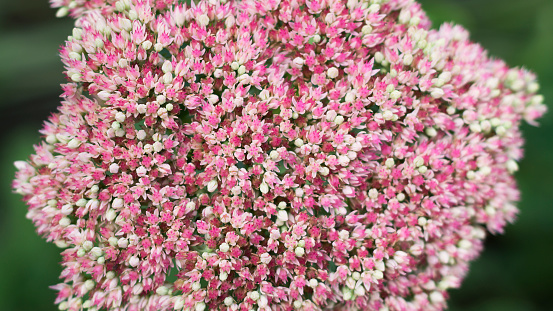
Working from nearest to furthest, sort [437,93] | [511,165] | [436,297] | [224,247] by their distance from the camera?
[224,247] < [437,93] < [436,297] < [511,165]

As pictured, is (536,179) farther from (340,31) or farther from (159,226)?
(159,226)

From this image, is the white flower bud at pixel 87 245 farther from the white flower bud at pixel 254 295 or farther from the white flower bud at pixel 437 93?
the white flower bud at pixel 437 93

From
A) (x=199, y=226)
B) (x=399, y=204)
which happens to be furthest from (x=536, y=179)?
(x=199, y=226)

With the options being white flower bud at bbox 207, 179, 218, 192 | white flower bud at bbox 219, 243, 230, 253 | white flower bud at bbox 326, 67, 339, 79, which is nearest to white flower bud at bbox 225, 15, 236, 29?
white flower bud at bbox 326, 67, 339, 79

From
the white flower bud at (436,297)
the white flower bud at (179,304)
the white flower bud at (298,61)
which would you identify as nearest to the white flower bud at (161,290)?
the white flower bud at (179,304)

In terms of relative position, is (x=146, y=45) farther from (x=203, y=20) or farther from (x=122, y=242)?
(x=122, y=242)

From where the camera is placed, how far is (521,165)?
3730 mm

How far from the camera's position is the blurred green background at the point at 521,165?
131 inches

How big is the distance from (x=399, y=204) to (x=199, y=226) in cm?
99

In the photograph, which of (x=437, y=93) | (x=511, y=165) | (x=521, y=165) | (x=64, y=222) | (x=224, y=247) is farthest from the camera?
(x=521, y=165)

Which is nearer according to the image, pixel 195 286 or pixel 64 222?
pixel 195 286

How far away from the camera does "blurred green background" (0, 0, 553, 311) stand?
10.9 ft

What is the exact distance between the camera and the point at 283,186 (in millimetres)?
2121

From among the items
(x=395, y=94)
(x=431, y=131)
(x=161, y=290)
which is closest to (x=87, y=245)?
(x=161, y=290)
